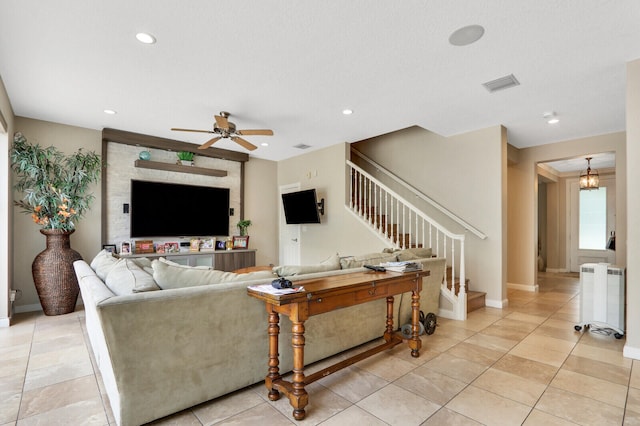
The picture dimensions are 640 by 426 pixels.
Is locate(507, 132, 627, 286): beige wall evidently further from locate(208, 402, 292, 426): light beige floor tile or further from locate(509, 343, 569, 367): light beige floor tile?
locate(208, 402, 292, 426): light beige floor tile

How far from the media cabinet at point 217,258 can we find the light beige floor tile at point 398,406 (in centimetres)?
404

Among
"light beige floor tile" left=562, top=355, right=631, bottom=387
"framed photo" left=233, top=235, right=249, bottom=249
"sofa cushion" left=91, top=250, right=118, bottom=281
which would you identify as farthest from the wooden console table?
"framed photo" left=233, top=235, right=249, bottom=249

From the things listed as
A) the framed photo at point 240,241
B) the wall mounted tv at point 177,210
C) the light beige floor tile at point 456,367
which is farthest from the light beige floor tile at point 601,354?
the wall mounted tv at point 177,210

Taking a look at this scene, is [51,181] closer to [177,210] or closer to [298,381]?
[177,210]

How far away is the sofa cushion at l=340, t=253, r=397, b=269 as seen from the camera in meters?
3.01

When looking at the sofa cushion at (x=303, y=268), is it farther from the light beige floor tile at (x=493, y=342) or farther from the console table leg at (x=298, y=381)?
the light beige floor tile at (x=493, y=342)

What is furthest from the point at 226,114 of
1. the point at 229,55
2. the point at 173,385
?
the point at 173,385

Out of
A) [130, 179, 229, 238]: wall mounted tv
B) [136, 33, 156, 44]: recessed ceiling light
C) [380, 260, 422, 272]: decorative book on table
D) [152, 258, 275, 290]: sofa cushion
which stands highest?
[136, 33, 156, 44]: recessed ceiling light

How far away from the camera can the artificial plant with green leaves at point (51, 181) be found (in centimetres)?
396

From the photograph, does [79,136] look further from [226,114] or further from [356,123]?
[356,123]

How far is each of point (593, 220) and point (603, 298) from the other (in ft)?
18.3

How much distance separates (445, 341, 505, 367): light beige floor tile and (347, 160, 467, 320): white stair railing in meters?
0.93

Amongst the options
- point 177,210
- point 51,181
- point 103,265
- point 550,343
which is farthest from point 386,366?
point 51,181

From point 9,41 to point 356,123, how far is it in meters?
3.69
